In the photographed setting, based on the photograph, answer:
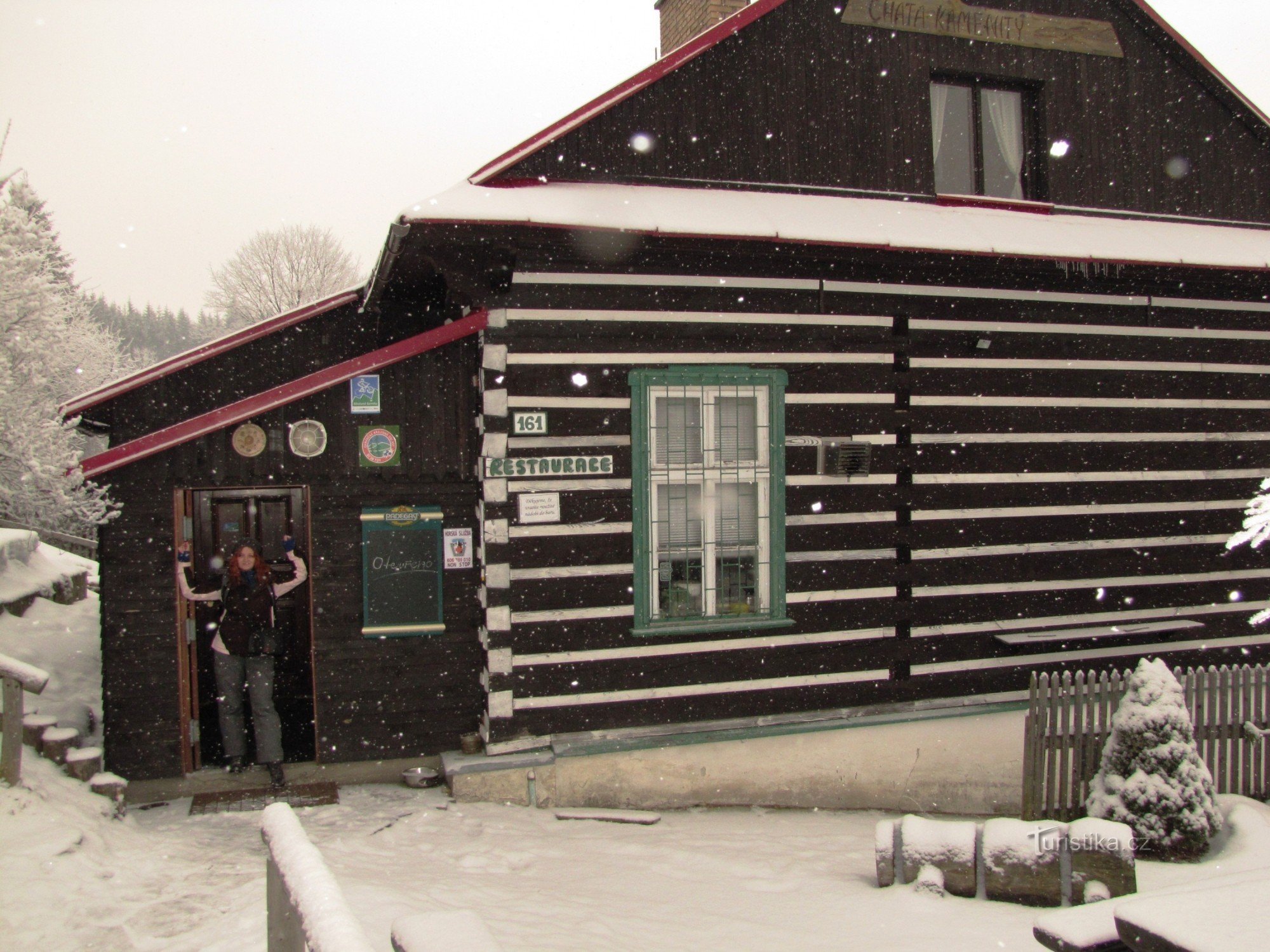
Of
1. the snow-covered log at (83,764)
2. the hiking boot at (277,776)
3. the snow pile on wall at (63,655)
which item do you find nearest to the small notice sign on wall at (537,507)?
the hiking boot at (277,776)

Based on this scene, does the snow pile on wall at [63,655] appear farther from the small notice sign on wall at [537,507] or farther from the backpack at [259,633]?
the small notice sign on wall at [537,507]

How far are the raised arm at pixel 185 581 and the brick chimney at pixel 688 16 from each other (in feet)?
24.2

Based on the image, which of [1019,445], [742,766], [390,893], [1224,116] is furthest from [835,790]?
[1224,116]

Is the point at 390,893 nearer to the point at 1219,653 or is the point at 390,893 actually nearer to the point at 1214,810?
the point at 1214,810

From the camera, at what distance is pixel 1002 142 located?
875 cm

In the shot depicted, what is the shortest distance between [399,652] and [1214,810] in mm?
6196

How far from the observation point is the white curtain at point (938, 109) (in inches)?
336

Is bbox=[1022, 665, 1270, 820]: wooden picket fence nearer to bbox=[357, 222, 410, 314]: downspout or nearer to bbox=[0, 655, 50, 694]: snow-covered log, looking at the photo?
bbox=[357, 222, 410, 314]: downspout

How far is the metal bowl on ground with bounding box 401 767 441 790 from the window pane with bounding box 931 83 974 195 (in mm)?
6976

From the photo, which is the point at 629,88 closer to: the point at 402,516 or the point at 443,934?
the point at 402,516

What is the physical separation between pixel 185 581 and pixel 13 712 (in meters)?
1.50

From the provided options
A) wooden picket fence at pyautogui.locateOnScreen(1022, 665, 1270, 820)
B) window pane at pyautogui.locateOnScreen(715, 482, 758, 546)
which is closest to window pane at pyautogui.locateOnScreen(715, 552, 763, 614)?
window pane at pyautogui.locateOnScreen(715, 482, 758, 546)

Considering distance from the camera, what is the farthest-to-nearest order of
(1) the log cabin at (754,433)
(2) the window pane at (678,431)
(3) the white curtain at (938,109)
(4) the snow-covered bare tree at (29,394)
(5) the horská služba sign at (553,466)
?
(3) the white curtain at (938,109)
(4) the snow-covered bare tree at (29,394)
(2) the window pane at (678,431)
(1) the log cabin at (754,433)
(5) the horská služba sign at (553,466)

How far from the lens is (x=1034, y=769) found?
7.09m
